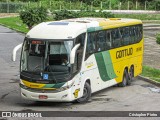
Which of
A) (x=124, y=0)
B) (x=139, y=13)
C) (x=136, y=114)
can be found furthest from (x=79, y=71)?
(x=124, y=0)

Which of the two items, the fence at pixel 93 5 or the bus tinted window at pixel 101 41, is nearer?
the bus tinted window at pixel 101 41

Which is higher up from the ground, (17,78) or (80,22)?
(80,22)

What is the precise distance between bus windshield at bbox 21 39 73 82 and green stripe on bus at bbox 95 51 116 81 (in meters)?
2.58

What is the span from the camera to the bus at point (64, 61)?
55.3 ft

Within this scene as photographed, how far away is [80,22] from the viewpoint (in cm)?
1891

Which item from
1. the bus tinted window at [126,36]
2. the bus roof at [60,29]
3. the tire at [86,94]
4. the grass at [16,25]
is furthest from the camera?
the grass at [16,25]

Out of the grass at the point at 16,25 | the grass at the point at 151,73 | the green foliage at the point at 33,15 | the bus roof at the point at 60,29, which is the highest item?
the bus roof at the point at 60,29

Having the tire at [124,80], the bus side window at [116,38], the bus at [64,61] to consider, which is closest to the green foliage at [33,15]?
the tire at [124,80]

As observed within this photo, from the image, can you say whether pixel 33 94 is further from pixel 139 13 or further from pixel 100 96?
pixel 139 13

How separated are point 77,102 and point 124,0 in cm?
7091

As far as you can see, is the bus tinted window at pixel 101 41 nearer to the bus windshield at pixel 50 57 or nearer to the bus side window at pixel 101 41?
the bus side window at pixel 101 41

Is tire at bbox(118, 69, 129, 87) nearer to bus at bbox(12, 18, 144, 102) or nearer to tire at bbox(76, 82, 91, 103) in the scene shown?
Answer: bus at bbox(12, 18, 144, 102)

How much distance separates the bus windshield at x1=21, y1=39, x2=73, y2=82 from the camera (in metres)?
16.8

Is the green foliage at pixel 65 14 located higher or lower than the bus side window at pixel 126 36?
lower
